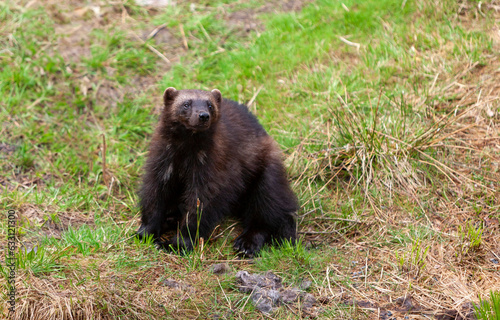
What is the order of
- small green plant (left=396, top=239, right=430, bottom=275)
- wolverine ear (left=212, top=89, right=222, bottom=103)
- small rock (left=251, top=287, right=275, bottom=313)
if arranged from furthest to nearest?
wolverine ear (left=212, top=89, right=222, bottom=103)
small green plant (left=396, top=239, right=430, bottom=275)
small rock (left=251, top=287, right=275, bottom=313)

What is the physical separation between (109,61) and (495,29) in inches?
200

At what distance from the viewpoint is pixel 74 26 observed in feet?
24.4

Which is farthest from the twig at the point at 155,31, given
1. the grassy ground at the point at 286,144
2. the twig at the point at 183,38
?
the twig at the point at 183,38

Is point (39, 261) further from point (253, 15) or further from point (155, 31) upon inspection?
point (253, 15)

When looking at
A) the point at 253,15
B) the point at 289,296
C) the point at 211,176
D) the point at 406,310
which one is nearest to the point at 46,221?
the point at 211,176

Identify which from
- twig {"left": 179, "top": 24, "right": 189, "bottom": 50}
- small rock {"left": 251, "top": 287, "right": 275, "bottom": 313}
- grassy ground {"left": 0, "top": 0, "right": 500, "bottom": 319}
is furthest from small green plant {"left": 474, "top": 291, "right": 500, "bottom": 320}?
twig {"left": 179, "top": 24, "right": 189, "bottom": 50}

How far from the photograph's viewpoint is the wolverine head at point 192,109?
4.37 meters

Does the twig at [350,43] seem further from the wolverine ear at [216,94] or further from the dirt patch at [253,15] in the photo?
the wolverine ear at [216,94]

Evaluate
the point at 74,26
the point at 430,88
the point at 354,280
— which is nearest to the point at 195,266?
the point at 354,280

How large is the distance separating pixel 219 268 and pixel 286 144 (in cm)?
202

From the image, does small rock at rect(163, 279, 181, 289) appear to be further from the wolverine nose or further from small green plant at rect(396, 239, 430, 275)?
small green plant at rect(396, 239, 430, 275)

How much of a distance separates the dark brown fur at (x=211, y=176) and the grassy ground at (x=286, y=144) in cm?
26

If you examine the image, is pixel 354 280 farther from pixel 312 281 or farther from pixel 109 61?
pixel 109 61

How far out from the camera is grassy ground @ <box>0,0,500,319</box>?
3936mm
